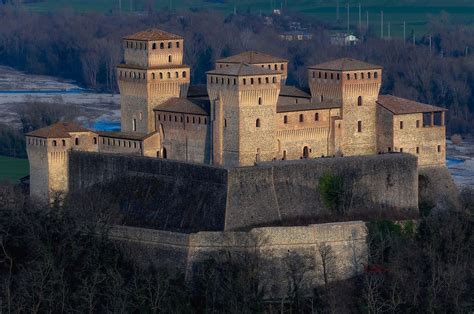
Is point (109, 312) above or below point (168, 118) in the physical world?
below

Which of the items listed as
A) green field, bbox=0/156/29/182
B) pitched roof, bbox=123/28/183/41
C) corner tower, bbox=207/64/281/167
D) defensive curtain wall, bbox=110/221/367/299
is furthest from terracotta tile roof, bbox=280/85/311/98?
green field, bbox=0/156/29/182

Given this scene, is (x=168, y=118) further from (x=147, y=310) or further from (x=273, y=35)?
(x=273, y=35)

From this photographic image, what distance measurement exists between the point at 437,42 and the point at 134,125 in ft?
151

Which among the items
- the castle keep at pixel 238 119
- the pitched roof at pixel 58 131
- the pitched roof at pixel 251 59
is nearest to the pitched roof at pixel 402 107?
the castle keep at pixel 238 119

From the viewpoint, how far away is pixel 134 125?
159ft

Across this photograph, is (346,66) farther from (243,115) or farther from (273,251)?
(273,251)

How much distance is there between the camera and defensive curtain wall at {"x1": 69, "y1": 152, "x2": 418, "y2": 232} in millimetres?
42188

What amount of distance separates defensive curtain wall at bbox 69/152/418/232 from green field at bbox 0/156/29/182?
407 inches

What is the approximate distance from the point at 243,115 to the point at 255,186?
3.51 metres

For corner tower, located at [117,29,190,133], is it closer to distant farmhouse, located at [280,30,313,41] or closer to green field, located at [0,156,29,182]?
green field, located at [0,156,29,182]

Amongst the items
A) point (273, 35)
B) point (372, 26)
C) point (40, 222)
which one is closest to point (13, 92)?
point (273, 35)

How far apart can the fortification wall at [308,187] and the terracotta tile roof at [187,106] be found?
393 centimetres

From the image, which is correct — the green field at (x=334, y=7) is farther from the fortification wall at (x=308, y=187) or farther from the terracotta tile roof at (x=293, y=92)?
the fortification wall at (x=308, y=187)

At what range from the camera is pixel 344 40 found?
95.9m
